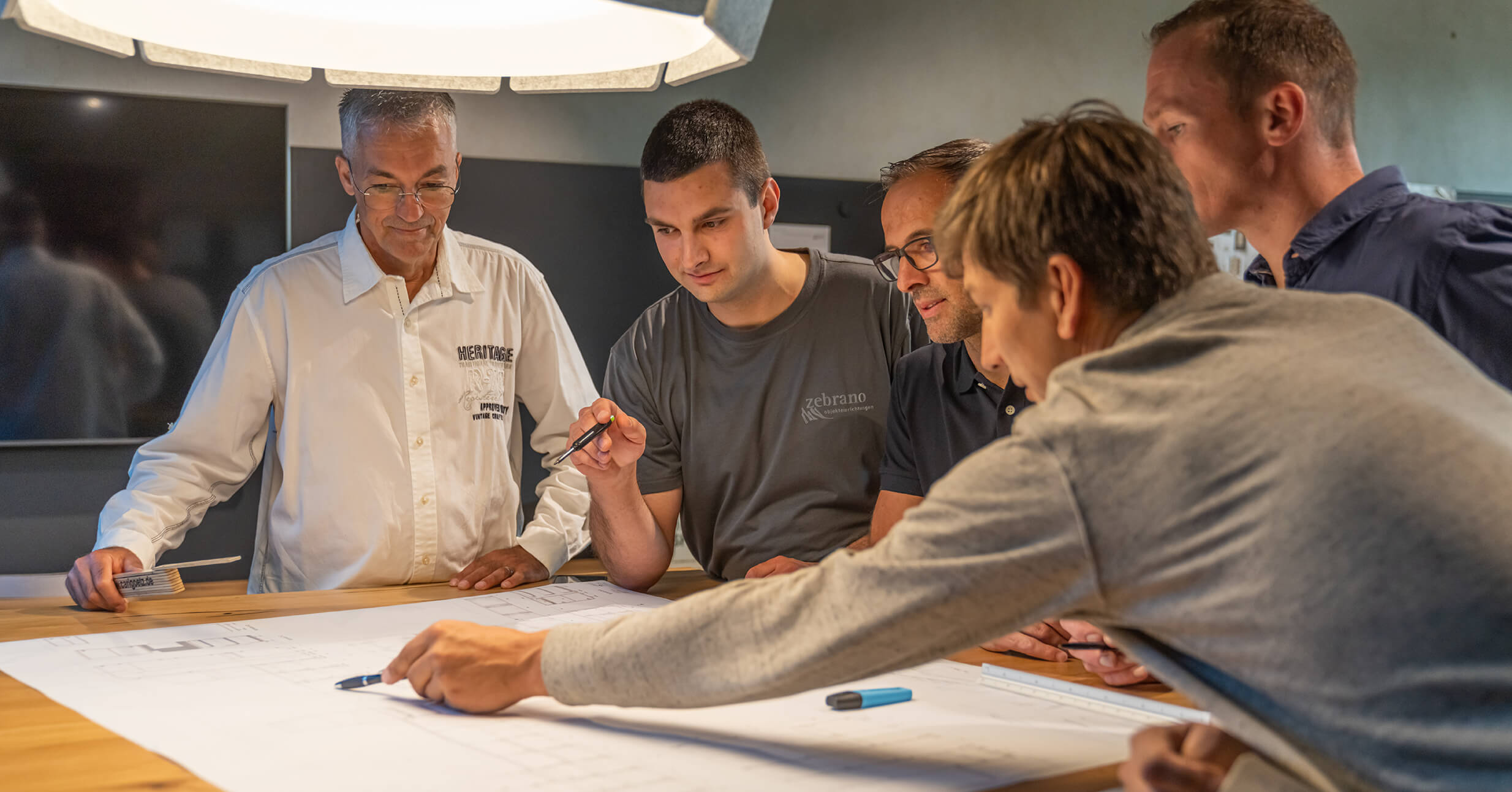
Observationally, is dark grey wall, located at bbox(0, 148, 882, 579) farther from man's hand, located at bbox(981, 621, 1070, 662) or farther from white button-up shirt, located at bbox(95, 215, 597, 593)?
man's hand, located at bbox(981, 621, 1070, 662)

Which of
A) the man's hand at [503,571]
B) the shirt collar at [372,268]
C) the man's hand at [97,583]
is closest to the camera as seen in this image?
the man's hand at [97,583]

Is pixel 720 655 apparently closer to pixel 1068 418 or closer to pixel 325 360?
pixel 1068 418

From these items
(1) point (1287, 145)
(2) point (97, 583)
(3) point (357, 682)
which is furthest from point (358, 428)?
(1) point (1287, 145)

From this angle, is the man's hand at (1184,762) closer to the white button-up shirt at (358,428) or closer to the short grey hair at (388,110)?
the white button-up shirt at (358,428)

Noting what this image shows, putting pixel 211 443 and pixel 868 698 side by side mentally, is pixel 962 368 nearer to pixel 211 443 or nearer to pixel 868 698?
pixel 868 698

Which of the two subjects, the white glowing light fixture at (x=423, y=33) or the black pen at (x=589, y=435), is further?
the black pen at (x=589, y=435)

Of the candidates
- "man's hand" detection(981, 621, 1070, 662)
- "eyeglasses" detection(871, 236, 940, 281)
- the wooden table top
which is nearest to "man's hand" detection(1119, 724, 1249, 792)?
the wooden table top

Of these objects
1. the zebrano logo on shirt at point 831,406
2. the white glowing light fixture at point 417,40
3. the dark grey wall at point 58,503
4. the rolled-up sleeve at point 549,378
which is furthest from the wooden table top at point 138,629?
the dark grey wall at point 58,503

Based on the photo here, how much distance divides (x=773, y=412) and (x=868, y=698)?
97cm

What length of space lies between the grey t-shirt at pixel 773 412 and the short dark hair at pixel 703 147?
255 millimetres

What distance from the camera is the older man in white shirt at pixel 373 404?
2.15 metres

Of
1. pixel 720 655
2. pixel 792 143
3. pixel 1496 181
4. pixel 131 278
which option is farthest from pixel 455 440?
pixel 1496 181

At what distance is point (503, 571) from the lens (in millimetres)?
1965

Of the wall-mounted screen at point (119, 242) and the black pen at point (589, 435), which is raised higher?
the wall-mounted screen at point (119, 242)
